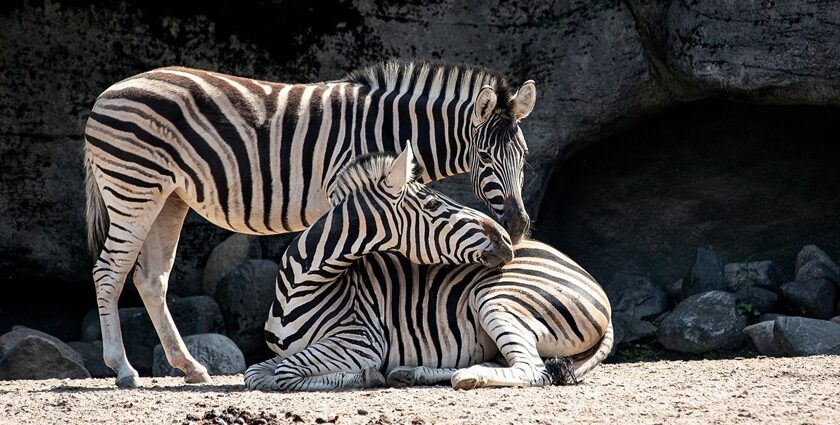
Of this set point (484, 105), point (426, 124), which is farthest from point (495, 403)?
point (426, 124)

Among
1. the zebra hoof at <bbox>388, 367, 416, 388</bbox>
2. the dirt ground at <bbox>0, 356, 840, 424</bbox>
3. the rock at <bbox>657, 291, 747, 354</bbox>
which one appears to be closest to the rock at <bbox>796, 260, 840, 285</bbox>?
the rock at <bbox>657, 291, 747, 354</bbox>

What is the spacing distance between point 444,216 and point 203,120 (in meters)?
2.08

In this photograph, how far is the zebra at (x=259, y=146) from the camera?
8594 millimetres

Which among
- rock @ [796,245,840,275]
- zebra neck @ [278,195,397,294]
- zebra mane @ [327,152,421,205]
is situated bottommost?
→ rock @ [796,245,840,275]

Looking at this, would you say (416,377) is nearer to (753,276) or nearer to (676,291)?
(676,291)

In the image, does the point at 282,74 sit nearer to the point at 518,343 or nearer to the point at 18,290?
the point at 18,290

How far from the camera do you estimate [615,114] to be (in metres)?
12.1

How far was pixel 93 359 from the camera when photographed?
37.0 feet

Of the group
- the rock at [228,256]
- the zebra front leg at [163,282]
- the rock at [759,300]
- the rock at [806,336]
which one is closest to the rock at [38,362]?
the zebra front leg at [163,282]

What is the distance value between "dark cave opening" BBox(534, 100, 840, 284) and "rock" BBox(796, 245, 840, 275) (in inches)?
16.8

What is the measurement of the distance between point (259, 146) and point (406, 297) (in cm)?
170

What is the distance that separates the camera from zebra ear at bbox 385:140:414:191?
771cm

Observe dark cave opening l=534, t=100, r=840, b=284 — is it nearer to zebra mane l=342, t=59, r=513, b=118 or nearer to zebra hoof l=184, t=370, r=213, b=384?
zebra mane l=342, t=59, r=513, b=118

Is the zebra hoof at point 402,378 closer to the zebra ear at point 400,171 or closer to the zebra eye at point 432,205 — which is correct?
the zebra eye at point 432,205
